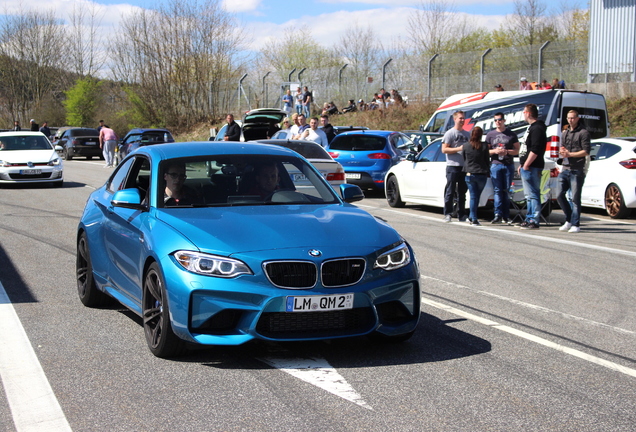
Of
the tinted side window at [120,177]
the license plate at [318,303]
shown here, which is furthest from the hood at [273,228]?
the tinted side window at [120,177]

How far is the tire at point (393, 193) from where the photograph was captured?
57.0 feet

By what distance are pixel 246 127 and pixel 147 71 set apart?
3517 centimetres

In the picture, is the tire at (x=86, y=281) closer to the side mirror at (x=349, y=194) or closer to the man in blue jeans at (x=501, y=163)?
the side mirror at (x=349, y=194)

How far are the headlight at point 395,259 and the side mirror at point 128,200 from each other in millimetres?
1896

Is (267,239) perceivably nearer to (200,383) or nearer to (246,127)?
(200,383)

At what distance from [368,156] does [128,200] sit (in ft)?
47.6

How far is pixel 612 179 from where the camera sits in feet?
50.0

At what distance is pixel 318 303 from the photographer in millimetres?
5051

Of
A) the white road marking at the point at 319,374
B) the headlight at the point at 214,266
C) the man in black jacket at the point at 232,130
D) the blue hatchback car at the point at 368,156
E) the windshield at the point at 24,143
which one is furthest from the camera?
the man in black jacket at the point at 232,130

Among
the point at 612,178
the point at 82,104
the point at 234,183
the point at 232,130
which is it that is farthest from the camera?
the point at 82,104

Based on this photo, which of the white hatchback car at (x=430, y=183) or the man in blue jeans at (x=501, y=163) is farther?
the white hatchback car at (x=430, y=183)

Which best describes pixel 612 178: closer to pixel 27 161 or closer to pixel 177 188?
pixel 177 188

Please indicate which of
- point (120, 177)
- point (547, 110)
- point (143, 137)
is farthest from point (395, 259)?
point (143, 137)

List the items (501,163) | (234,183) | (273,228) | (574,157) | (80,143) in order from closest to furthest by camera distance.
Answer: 1. (273,228)
2. (234,183)
3. (574,157)
4. (501,163)
5. (80,143)
